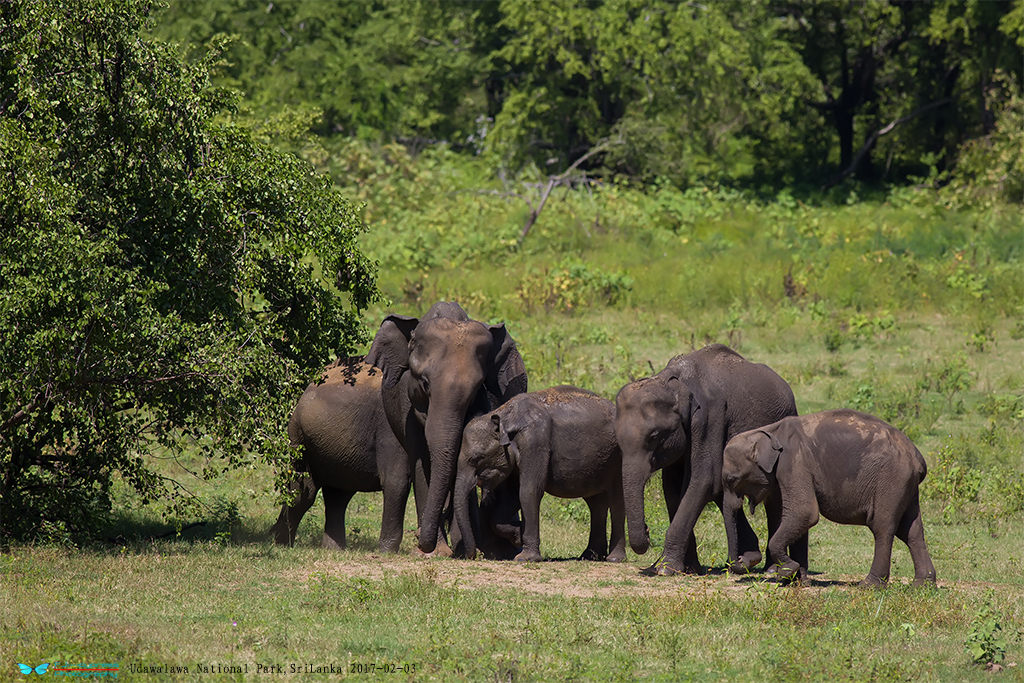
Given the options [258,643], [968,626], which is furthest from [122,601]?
[968,626]

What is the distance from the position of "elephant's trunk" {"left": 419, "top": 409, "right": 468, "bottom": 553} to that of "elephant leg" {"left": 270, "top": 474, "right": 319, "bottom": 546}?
1986 mm

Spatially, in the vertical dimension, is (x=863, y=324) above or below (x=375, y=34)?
below

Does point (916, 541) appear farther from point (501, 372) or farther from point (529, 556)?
point (501, 372)

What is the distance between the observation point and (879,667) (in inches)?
373

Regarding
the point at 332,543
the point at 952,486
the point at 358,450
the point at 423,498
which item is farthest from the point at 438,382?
the point at 952,486

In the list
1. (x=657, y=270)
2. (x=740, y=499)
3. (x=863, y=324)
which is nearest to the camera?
(x=740, y=499)

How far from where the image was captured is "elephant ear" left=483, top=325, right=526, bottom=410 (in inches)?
551

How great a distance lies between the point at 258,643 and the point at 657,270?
2046 centimetres

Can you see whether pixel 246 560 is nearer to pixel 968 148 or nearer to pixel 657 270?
pixel 657 270

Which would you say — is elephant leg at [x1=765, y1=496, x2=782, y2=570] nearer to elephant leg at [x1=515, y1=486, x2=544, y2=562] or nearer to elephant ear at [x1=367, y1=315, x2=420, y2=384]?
elephant leg at [x1=515, y1=486, x2=544, y2=562]

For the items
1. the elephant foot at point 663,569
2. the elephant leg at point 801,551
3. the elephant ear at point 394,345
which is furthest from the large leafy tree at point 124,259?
the elephant leg at point 801,551

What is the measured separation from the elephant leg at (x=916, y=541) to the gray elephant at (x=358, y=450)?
12.8 feet

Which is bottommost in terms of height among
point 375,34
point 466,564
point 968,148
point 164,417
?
point 466,564

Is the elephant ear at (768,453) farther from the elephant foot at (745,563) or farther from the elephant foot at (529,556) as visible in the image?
the elephant foot at (529,556)
